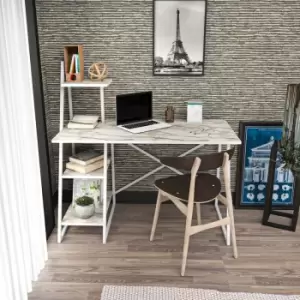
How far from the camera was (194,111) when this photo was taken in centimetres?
312

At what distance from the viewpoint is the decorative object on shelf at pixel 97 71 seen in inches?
118

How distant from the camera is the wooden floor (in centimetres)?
247

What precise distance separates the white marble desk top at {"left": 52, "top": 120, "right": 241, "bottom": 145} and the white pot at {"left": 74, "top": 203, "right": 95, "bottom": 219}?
0.53m

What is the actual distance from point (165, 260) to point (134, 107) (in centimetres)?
113

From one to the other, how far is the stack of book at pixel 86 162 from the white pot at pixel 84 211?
0.90 feet

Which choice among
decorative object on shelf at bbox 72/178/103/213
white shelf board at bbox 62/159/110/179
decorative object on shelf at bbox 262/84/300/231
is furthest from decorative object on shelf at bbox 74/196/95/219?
decorative object on shelf at bbox 262/84/300/231

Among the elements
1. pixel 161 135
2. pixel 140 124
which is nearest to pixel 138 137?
pixel 161 135

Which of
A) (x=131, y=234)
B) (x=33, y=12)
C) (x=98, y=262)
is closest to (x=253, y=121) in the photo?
(x=131, y=234)

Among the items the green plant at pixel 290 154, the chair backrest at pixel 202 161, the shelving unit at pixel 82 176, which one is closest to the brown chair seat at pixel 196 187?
the chair backrest at pixel 202 161

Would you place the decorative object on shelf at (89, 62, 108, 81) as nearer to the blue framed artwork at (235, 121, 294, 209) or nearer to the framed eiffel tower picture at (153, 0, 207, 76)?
the framed eiffel tower picture at (153, 0, 207, 76)

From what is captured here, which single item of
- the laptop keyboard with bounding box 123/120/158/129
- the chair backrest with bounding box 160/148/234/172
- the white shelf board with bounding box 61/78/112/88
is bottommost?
the chair backrest with bounding box 160/148/234/172

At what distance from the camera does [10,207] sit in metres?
2.12

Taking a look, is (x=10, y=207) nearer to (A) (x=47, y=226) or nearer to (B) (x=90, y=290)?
(B) (x=90, y=290)

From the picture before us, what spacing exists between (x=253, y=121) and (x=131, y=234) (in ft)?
4.36
